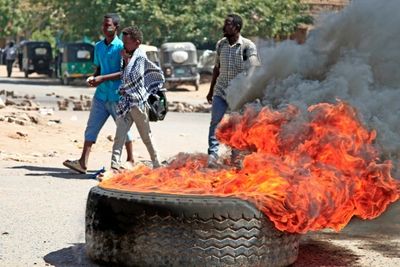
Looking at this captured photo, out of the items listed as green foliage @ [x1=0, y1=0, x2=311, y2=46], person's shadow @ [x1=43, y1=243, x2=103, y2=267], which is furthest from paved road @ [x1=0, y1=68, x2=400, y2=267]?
green foliage @ [x1=0, y1=0, x2=311, y2=46]

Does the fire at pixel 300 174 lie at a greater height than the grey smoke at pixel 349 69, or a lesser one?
lesser

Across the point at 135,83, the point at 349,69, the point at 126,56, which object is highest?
the point at 349,69

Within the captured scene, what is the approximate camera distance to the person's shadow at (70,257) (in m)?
5.97

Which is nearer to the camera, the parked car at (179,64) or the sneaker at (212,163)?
the sneaker at (212,163)

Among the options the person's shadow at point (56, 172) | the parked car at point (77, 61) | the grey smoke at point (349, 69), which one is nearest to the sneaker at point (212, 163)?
the grey smoke at point (349, 69)

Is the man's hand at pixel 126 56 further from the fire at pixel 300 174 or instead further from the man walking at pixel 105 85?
the fire at pixel 300 174

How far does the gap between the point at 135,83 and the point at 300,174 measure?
14.3ft

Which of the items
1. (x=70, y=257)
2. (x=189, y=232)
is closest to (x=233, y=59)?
(x=70, y=257)

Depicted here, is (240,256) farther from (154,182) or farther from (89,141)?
(89,141)

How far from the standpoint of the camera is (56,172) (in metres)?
11.0

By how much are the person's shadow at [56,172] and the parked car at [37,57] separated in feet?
131

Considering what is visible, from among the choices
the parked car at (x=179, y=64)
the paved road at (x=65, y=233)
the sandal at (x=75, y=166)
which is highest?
the paved road at (x=65, y=233)

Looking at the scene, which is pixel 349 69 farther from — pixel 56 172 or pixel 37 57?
pixel 37 57

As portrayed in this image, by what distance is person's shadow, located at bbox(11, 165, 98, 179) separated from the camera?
10.6m
